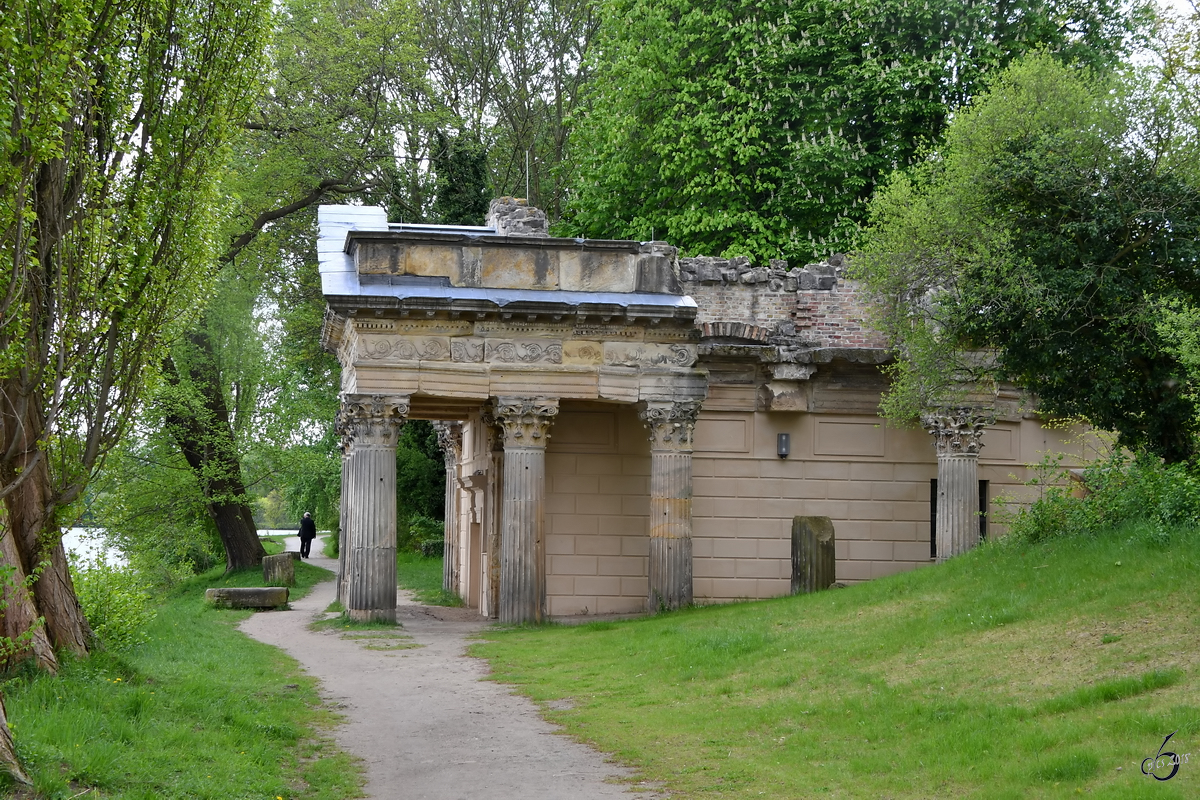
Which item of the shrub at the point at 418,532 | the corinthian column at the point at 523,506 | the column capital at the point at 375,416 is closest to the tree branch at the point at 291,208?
the shrub at the point at 418,532

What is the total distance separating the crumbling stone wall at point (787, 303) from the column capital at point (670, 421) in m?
1.87

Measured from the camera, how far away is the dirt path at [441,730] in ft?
31.7

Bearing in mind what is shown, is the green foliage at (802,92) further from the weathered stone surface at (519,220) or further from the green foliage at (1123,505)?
the green foliage at (1123,505)

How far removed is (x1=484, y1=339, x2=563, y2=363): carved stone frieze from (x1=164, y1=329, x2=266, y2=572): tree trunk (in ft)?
43.8

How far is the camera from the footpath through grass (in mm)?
8781

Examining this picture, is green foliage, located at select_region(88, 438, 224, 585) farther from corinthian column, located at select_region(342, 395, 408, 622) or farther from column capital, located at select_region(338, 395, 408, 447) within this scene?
column capital, located at select_region(338, 395, 408, 447)

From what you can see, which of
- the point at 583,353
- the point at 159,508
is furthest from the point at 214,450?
the point at 583,353

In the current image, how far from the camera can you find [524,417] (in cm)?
2136

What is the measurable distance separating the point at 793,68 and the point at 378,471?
16.5 m

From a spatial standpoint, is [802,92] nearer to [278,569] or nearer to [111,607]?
[278,569]

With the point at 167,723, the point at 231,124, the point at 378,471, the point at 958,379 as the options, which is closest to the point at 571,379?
the point at 378,471

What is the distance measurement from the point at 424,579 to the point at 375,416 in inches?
543

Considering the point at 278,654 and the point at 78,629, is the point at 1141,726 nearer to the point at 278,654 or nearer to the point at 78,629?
A: the point at 78,629

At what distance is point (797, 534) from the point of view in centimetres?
2070
